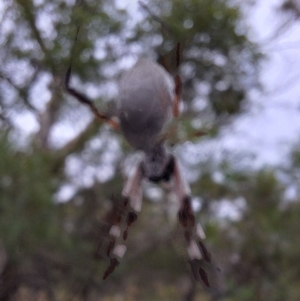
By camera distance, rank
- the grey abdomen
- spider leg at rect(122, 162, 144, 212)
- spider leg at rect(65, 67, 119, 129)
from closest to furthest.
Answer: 1. the grey abdomen
2. spider leg at rect(65, 67, 119, 129)
3. spider leg at rect(122, 162, 144, 212)

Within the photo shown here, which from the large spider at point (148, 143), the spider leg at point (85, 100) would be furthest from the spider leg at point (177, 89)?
the spider leg at point (85, 100)

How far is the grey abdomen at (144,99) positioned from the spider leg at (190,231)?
210mm

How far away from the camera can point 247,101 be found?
2.47 meters

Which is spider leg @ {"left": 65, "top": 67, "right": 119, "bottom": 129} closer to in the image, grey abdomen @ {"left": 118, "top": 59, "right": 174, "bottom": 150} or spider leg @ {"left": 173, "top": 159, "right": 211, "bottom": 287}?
grey abdomen @ {"left": 118, "top": 59, "right": 174, "bottom": 150}

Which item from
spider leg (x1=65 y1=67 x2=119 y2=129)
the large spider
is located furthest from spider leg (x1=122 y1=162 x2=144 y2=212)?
spider leg (x1=65 y1=67 x2=119 y2=129)

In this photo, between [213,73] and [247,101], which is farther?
[247,101]

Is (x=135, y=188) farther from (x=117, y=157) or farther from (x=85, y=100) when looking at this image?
(x=117, y=157)

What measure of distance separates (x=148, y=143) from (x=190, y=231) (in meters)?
0.21

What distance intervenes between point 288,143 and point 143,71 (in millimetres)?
2968

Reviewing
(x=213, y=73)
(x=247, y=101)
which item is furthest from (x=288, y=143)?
(x=213, y=73)

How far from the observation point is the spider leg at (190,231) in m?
0.94

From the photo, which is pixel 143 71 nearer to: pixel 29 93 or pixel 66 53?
pixel 66 53

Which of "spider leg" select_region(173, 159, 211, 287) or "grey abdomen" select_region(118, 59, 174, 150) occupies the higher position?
"grey abdomen" select_region(118, 59, 174, 150)

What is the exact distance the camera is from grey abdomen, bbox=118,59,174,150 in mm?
778
